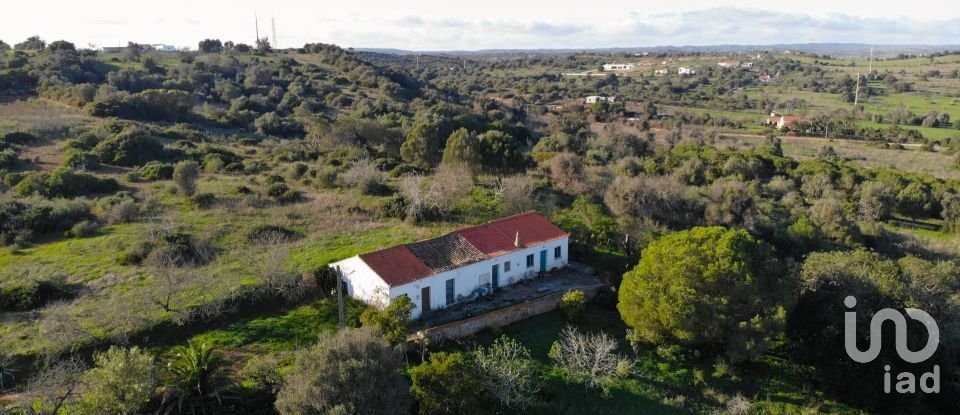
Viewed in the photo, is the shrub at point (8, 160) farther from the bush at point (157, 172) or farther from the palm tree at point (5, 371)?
the palm tree at point (5, 371)

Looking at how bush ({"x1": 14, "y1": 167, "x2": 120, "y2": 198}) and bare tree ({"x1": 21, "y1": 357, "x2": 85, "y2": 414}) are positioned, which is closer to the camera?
bare tree ({"x1": 21, "y1": 357, "x2": 85, "y2": 414})

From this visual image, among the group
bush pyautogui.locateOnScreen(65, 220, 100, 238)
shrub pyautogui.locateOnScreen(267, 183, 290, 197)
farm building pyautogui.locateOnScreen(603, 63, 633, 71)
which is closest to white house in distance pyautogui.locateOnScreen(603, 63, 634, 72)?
farm building pyautogui.locateOnScreen(603, 63, 633, 71)

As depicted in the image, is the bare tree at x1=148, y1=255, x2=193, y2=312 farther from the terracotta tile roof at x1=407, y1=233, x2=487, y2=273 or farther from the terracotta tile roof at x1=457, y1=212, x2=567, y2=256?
the terracotta tile roof at x1=457, y1=212, x2=567, y2=256

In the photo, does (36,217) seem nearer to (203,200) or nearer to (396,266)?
(203,200)

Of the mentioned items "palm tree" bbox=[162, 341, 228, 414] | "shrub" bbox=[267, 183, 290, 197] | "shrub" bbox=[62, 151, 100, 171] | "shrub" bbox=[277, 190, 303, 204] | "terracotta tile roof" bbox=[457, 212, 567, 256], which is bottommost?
"palm tree" bbox=[162, 341, 228, 414]

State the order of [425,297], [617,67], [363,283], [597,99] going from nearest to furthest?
1. [363,283]
2. [425,297]
3. [597,99]
4. [617,67]

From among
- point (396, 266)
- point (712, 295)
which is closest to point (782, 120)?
point (712, 295)
